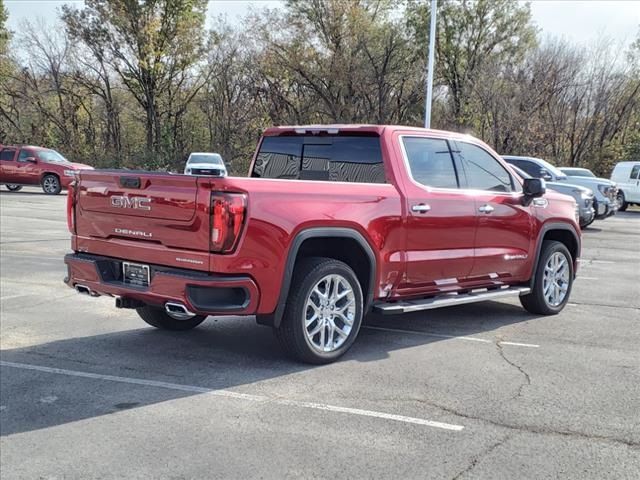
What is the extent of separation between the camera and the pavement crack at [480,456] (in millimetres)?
3502

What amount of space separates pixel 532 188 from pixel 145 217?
12.8 ft

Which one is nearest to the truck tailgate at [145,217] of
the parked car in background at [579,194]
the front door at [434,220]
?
the front door at [434,220]

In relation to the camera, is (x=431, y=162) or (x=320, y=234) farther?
(x=431, y=162)

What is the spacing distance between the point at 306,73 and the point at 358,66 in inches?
115

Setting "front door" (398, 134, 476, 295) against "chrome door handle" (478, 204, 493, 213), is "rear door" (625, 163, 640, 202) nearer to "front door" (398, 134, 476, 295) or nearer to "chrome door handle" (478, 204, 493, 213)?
"chrome door handle" (478, 204, 493, 213)

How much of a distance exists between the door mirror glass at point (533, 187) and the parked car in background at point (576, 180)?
37.6 feet

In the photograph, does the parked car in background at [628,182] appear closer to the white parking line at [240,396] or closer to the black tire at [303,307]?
the black tire at [303,307]

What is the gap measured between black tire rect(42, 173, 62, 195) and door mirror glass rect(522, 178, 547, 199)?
21.8 meters

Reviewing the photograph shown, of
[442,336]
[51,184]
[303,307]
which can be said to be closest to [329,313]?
[303,307]

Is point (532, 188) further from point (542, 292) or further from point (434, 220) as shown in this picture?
point (434, 220)

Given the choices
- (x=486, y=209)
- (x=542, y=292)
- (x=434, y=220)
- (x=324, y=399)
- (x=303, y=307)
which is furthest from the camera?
(x=542, y=292)

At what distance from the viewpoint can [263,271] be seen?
189 inches

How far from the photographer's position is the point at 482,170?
22.1 ft

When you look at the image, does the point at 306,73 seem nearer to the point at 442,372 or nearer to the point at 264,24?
the point at 264,24
